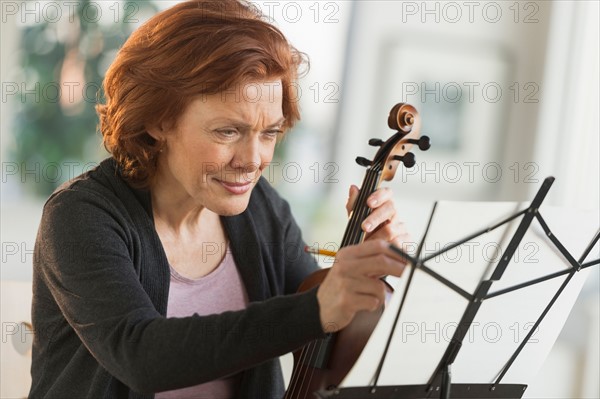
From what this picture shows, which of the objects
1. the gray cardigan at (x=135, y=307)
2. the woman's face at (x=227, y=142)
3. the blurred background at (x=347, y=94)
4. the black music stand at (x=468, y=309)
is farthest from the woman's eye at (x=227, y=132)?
the blurred background at (x=347, y=94)

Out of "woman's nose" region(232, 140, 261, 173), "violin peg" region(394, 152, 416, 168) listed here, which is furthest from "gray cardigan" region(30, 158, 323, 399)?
"violin peg" region(394, 152, 416, 168)

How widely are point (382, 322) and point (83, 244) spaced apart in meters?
0.56

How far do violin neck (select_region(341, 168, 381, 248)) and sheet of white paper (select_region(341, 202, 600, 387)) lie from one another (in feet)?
1.21

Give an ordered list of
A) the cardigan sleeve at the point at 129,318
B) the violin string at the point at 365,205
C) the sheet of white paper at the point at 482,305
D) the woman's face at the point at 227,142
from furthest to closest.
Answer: the violin string at the point at 365,205
the woman's face at the point at 227,142
the cardigan sleeve at the point at 129,318
the sheet of white paper at the point at 482,305

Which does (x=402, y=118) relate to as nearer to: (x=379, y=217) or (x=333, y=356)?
(x=379, y=217)

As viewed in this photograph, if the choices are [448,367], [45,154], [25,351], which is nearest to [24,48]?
[45,154]

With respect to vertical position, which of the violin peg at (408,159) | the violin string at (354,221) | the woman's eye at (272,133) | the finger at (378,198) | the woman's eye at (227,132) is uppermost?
the woman's eye at (227,132)

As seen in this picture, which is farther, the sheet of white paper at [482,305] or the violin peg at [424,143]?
the violin peg at [424,143]

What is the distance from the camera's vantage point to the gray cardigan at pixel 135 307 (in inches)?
43.4

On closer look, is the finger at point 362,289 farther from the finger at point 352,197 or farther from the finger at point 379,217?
the finger at point 352,197

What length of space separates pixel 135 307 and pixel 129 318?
0.10 ft

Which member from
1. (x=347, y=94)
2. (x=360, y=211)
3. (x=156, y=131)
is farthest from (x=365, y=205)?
(x=347, y=94)

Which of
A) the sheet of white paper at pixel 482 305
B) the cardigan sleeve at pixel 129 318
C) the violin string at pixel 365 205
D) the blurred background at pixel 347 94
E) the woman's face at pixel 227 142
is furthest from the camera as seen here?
the blurred background at pixel 347 94

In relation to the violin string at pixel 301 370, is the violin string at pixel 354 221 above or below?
above
